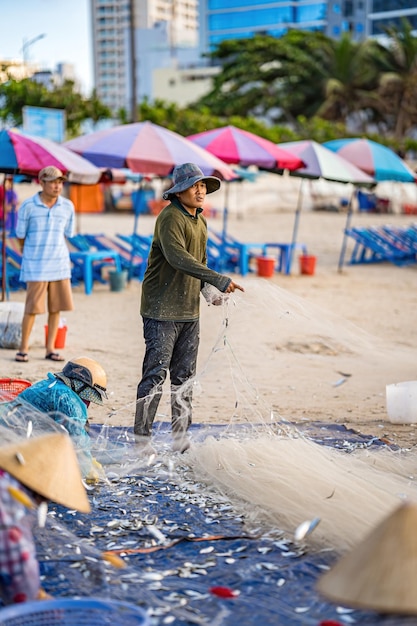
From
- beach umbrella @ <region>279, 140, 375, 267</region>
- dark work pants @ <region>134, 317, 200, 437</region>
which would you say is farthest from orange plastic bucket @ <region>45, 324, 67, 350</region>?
beach umbrella @ <region>279, 140, 375, 267</region>

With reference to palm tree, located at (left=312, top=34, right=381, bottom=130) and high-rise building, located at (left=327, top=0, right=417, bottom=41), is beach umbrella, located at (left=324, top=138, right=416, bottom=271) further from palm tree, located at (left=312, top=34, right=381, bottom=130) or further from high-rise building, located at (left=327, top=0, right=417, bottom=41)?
high-rise building, located at (left=327, top=0, right=417, bottom=41)

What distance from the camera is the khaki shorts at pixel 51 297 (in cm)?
708

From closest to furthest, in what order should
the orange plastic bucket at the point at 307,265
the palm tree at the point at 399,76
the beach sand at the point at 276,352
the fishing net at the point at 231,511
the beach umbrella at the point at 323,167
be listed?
the fishing net at the point at 231,511, the beach sand at the point at 276,352, the beach umbrella at the point at 323,167, the orange plastic bucket at the point at 307,265, the palm tree at the point at 399,76

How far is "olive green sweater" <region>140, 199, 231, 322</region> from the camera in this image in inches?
186

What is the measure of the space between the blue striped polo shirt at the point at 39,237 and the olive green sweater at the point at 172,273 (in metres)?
2.34

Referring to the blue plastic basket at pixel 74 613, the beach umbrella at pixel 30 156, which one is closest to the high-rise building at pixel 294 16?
the beach umbrella at pixel 30 156

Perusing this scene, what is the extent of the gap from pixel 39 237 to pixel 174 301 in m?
2.57

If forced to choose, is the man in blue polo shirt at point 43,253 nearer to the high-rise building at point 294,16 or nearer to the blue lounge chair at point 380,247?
the blue lounge chair at point 380,247

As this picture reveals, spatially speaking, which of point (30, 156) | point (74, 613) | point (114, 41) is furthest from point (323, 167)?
point (114, 41)

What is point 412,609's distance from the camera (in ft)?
8.78

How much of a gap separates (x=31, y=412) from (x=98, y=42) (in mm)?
143013

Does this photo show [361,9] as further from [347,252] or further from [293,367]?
[293,367]

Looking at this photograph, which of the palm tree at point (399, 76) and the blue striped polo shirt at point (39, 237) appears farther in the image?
the palm tree at point (399, 76)

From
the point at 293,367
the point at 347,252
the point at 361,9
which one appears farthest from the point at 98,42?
the point at 293,367
